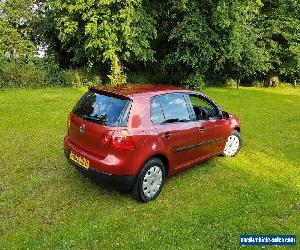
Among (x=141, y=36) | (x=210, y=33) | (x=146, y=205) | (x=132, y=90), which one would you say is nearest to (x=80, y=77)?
(x=141, y=36)

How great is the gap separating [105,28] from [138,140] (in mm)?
13276

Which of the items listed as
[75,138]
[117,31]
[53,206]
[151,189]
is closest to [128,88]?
[75,138]

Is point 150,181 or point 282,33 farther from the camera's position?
point 282,33

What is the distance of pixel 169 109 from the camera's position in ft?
21.1

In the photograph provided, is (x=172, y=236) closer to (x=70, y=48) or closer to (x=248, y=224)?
(x=248, y=224)

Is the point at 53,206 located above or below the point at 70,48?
below

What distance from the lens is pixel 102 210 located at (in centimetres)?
576

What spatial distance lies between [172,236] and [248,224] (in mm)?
1274

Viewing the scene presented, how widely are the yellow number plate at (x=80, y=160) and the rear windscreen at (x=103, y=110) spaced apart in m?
0.65

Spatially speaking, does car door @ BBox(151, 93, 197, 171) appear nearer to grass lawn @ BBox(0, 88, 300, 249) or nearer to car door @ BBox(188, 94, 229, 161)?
car door @ BBox(188, 94, 229, 161)

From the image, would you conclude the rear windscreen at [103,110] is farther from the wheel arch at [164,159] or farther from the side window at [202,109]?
the side window at [202,109]

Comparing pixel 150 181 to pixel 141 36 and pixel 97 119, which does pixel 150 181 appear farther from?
A: pixel 141 36

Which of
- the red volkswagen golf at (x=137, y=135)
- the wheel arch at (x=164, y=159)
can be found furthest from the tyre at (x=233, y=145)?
the wheel arch at (x=164, y=159)

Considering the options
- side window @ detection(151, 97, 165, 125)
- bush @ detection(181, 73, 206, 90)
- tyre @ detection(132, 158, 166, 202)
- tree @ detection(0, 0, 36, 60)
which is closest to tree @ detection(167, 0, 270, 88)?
bush @ detection(181, 73, 206, 90)
